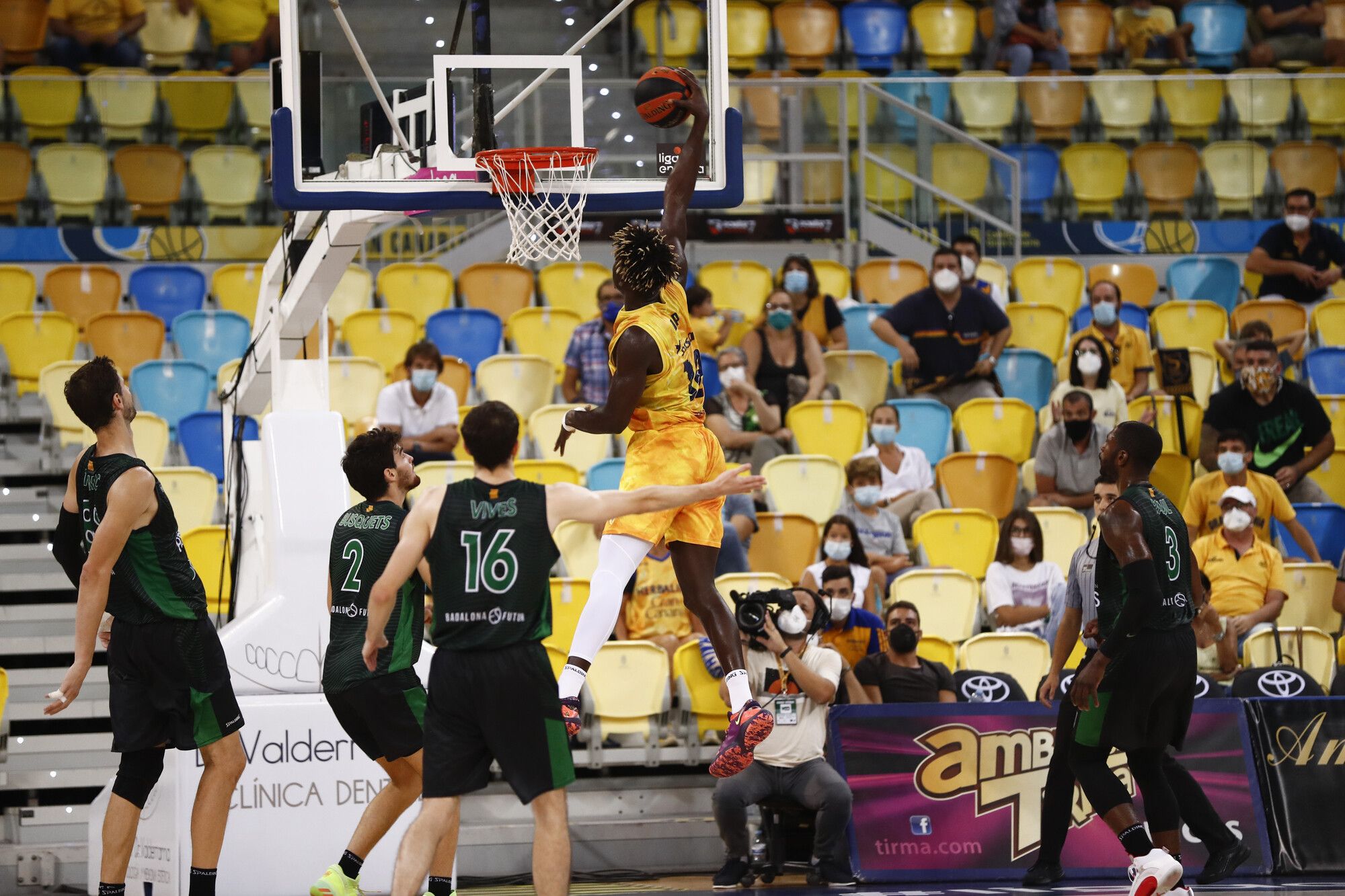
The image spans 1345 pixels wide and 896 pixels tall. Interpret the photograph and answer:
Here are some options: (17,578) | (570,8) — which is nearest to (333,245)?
(570,8)

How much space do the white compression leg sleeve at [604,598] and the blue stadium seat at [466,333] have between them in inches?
270

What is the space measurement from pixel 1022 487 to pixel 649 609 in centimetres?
347

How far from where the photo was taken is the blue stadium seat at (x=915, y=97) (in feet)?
48.9

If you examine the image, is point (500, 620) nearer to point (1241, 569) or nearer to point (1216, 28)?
point (1241, 569)

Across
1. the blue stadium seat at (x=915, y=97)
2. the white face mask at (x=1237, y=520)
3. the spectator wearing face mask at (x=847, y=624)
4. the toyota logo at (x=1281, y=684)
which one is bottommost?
the toyota logo at (x=1281, y=684)

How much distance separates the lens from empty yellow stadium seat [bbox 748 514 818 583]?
11.5m

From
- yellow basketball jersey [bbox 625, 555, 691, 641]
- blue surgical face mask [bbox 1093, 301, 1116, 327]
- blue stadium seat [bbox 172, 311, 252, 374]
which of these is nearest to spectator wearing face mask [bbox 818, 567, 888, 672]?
yellow basketball jersey [bbox 625, 555, 691, 641]

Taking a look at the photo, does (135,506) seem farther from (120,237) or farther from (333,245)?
(120,237)

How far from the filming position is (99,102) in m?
14.1

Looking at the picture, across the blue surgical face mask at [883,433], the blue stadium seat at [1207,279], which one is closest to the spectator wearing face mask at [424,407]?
the blue surgical face mask at [883,433]

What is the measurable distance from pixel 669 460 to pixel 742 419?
545 centimetres

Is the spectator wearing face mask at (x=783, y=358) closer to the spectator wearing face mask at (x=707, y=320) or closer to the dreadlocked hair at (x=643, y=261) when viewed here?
the spectator wearing face mask at (x=707, y=320)

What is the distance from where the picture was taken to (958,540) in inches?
460

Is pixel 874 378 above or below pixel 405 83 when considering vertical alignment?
below
